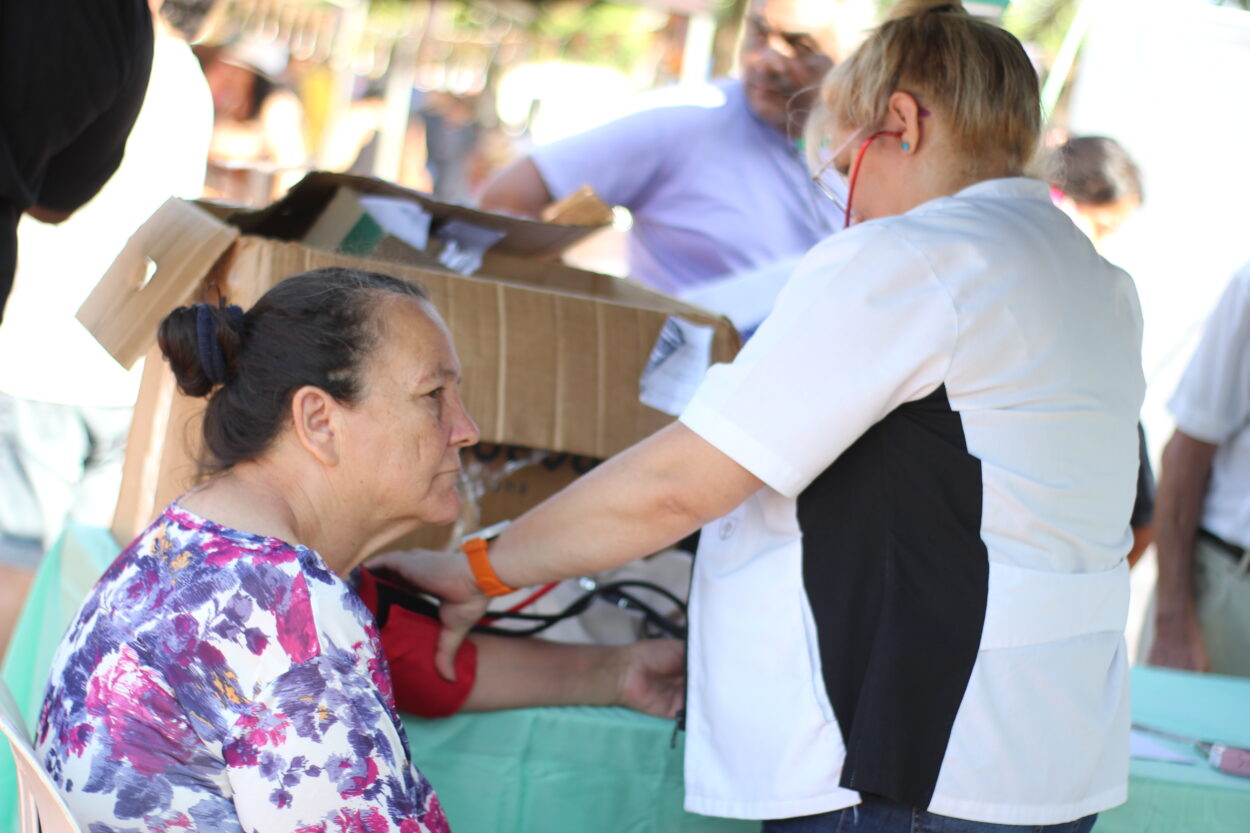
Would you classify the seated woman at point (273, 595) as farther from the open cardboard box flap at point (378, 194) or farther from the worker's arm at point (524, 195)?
the worker's arm at point (524, 195)

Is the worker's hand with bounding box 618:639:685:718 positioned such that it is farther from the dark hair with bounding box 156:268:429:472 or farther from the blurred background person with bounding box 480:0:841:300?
the blurred background person with bounding box 480:0:841:300

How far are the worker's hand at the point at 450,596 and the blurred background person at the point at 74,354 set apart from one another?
1109 millimetres

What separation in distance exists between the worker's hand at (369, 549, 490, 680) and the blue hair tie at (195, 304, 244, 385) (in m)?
0.42

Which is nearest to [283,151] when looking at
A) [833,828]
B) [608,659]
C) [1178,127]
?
[1178,127]

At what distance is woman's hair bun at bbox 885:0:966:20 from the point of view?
4.99 feet

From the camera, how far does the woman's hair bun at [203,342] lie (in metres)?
1.43

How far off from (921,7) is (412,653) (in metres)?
1.10

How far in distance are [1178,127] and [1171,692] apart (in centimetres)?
231

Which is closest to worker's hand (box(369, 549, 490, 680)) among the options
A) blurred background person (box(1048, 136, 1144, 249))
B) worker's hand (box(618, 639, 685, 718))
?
worker's hand (box(618, 639, 685, 718))

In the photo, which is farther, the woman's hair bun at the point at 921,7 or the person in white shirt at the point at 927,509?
the woman's hair bun at the point at 921,7

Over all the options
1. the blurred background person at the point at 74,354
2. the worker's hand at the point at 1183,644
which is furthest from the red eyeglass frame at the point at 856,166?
the worker's hand at the point at 1183,644

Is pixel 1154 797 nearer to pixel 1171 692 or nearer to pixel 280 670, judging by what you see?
pixel 1171 692

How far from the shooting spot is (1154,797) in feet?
5.88

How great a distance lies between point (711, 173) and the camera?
2.92m
